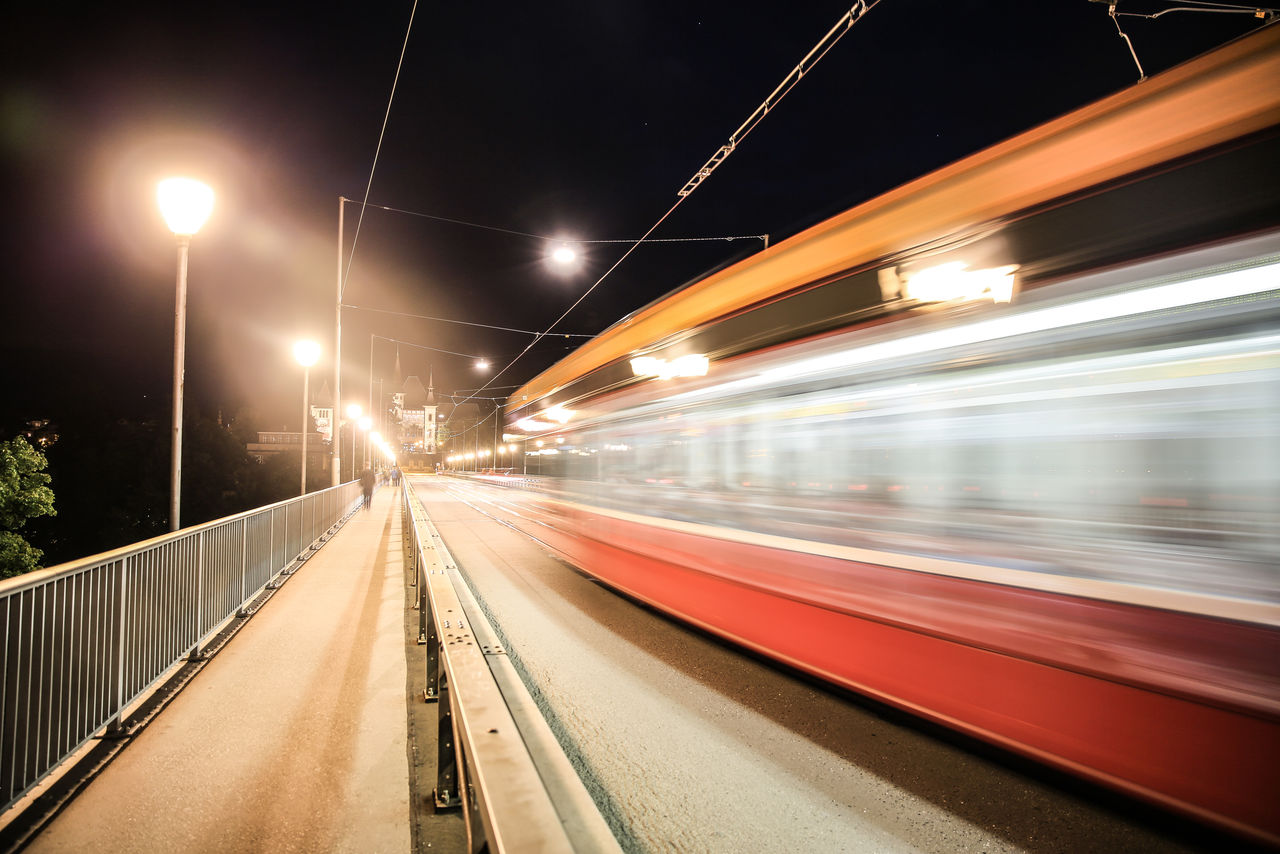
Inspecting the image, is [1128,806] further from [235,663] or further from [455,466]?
[455,466]

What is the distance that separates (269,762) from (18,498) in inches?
1625

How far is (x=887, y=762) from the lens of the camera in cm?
366

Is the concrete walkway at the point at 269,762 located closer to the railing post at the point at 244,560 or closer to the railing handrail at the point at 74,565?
the railing post at the point at 244,560

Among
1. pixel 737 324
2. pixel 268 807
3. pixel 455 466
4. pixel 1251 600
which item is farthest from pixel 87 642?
pixel 455 466

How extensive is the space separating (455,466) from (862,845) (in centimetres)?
10331

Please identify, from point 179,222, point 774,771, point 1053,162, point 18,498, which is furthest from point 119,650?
point 18,498

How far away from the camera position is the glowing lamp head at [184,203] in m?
5.94

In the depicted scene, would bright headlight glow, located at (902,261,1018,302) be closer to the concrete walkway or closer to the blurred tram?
the blurred tram

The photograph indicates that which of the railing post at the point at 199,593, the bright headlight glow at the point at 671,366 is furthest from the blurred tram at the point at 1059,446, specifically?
the railing post at the point at 199,593

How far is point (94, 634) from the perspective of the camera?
377cm

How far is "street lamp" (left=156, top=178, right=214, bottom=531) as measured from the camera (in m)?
5.94

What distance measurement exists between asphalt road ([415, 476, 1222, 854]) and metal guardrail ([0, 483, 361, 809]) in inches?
105

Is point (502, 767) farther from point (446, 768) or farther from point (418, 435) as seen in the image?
point (418, 435)

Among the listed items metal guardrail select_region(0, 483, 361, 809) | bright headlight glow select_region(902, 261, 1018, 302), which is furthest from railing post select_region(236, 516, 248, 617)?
bright headlight glow select_region(902, 261, 1018, 302)
